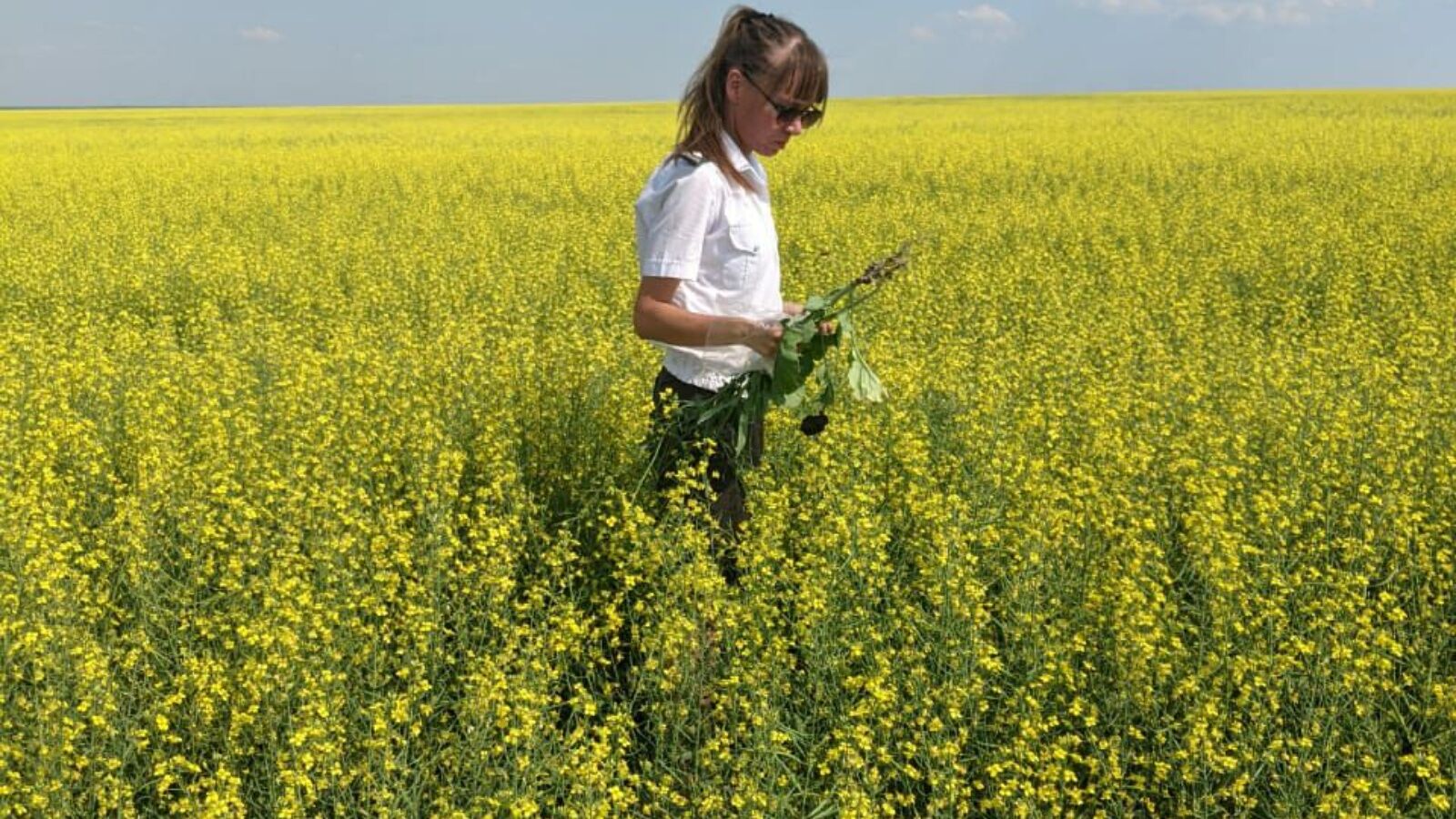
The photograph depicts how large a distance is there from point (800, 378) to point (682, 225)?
0.55 meters

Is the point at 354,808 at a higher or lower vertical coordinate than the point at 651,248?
lower

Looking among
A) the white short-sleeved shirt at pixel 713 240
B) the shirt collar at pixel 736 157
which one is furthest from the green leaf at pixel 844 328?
the shirt collar at pixel 736 157

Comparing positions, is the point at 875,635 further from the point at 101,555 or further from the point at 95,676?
the point at 101,555

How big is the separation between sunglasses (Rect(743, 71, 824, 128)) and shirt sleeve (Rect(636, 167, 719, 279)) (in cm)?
24

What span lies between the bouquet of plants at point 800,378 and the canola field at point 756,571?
0.30 meters

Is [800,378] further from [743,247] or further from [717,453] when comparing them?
[717,453]

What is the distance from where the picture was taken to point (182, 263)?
9.92m

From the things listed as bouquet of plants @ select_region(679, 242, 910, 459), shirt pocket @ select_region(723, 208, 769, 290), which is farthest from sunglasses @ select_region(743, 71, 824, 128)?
bouquet of plants @ select_region(679, 242, 910, 459)

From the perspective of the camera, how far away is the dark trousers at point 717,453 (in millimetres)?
3447

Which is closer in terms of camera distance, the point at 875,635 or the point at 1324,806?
the point at 1324,806

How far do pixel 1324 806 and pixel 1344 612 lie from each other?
1.05 m

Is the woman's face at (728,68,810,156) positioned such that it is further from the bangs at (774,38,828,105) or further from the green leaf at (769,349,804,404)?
the green leaf at (769,349,804,404)

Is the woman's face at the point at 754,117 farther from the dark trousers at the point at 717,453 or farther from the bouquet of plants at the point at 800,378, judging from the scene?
the dark trousers at the point at 717,453

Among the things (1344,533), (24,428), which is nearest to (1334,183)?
(1344,533)
